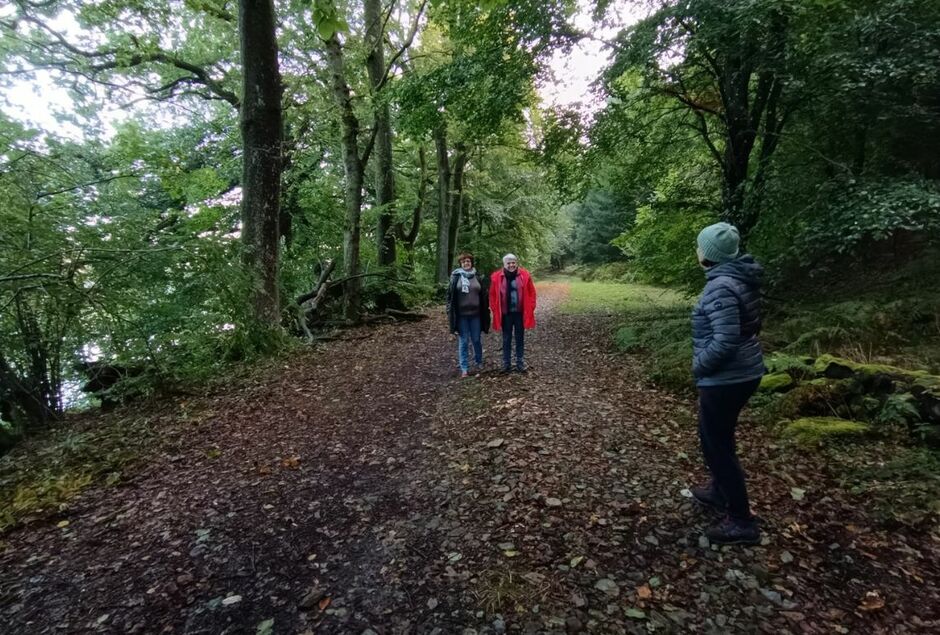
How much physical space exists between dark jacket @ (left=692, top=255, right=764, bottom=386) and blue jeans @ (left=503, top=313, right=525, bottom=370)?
4378 mm

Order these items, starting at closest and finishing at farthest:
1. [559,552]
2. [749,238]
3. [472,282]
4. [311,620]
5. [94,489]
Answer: [311,620] < [559,552] < [94,489] < [472,282] < [749,238]

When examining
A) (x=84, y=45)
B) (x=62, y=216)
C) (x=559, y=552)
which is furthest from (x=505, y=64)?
(x=84, y=45)

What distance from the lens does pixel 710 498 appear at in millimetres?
3605

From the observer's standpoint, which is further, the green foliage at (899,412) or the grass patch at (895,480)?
the green foliage at (899,412)

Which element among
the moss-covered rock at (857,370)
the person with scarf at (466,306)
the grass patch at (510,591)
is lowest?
the grass patch at (510,591)

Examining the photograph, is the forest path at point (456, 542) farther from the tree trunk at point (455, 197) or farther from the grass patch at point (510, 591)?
the tree trunk at point (455, 197)

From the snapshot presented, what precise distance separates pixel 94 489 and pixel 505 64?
8.84 metres

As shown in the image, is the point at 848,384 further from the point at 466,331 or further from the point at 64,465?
the point at 64,465

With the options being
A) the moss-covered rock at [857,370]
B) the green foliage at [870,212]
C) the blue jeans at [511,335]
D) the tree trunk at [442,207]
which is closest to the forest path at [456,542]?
the moss-covered rock at [857,370]

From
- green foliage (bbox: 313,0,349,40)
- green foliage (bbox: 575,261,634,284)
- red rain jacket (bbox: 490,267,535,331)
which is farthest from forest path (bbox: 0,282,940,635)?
green foliage (bbox: 575,261,634,284)

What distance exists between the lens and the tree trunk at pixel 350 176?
1167cm

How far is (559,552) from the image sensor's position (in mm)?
3209

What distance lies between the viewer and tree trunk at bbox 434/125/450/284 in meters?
18.8

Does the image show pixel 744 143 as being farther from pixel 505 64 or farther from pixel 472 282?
pixel 472 282
